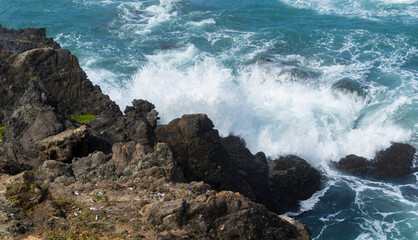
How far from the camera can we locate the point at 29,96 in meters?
24.7

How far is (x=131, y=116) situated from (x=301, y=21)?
38.2 m

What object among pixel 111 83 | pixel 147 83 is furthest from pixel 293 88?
pixel 111 83

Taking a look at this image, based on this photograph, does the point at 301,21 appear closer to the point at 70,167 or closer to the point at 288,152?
the point at 288,152

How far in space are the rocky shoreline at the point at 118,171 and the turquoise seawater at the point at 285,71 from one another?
112 inches

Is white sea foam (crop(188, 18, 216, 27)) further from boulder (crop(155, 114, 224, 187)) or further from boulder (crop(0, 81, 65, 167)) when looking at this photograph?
boulder (crop(0, 81, 65, 167))

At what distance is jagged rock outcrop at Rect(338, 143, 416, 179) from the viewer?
102 feet

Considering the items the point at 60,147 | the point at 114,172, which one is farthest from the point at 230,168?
the point at 60,147

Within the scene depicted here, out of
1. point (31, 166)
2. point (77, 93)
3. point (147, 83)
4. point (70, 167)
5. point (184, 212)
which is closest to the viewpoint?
point (184, 212)

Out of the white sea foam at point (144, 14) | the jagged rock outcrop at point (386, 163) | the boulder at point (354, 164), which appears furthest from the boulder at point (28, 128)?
the white sea foam at point (144, 14)

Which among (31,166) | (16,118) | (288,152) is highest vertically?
(16,118)

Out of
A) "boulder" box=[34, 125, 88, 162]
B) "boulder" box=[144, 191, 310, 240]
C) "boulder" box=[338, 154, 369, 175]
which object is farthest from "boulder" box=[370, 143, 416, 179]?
"boulder" box=[34, 125, 88, 162]

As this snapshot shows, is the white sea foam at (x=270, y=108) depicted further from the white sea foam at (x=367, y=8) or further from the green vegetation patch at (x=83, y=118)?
the white sea foam at (x=367, y=8)

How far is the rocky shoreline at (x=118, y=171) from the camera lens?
13781 mm

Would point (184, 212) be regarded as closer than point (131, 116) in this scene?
Yes
